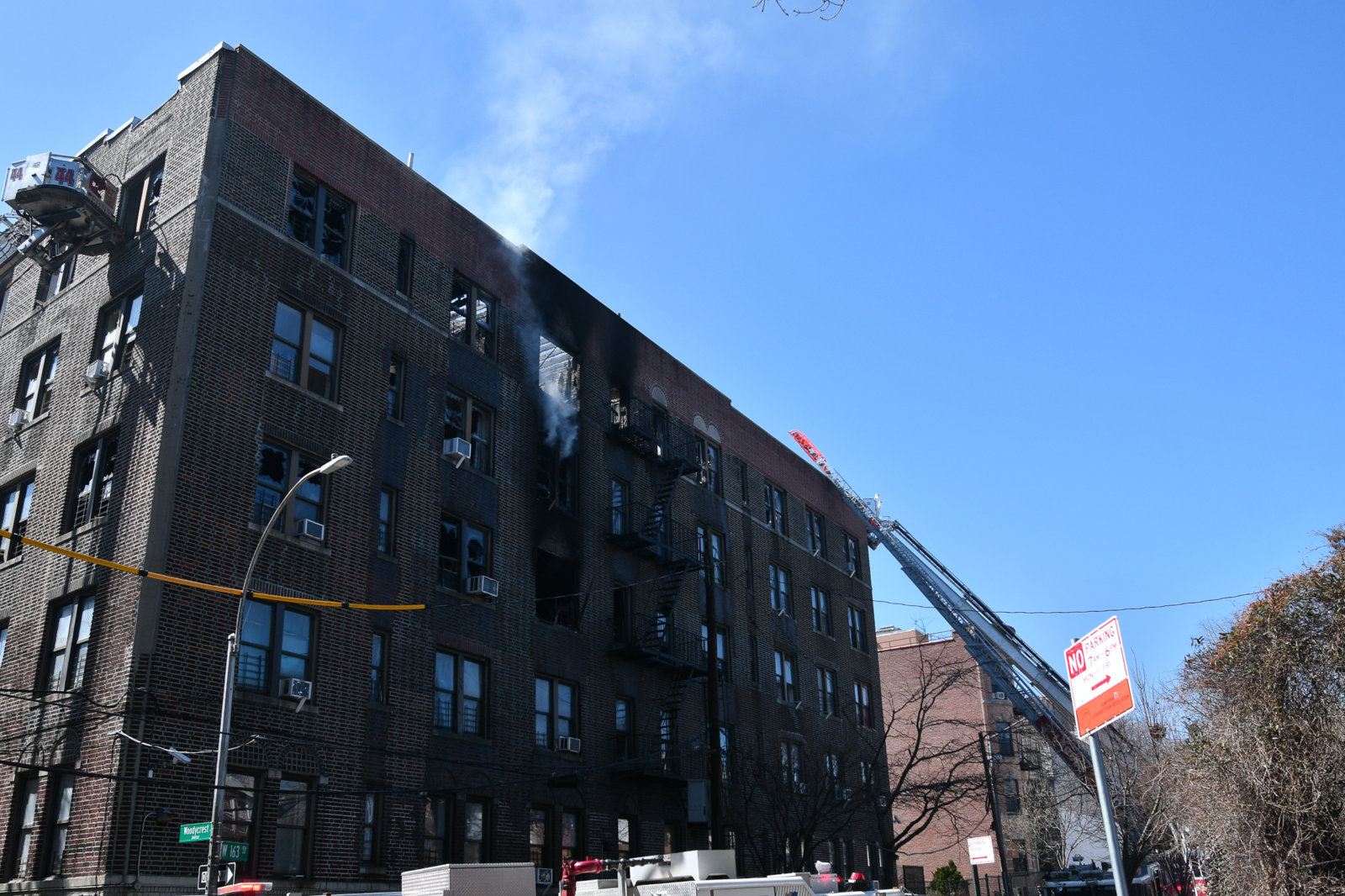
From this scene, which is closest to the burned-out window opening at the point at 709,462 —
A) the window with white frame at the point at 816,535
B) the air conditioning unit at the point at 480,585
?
the window with white frame at the point at 816,535

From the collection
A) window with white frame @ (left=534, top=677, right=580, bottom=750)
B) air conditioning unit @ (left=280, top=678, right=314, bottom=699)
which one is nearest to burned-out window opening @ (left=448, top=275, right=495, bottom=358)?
window with white frame @ (left=534, top=677, right=580, bottom=750)

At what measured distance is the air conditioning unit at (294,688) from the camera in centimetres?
2222

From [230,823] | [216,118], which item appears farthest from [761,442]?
[230,823]

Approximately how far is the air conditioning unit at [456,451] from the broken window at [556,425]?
3486 mm

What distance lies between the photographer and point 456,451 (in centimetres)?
2844

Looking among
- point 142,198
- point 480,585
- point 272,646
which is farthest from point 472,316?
point 272,646

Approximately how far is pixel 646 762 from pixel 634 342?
14347mm

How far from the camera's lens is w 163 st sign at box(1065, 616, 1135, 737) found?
7.13 m

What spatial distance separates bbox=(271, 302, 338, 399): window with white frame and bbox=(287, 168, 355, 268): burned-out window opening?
1841 mm

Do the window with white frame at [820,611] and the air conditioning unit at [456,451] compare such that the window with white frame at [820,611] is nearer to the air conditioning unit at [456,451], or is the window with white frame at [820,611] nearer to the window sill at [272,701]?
the air conditioning unit at [456,451]

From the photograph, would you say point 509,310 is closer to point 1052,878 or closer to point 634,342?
point 634,342

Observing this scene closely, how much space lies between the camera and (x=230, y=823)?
821 inches

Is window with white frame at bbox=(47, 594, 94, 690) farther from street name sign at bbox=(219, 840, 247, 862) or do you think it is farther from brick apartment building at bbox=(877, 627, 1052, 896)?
brick apartment building at bbox=(877, 627, 1052, 896)

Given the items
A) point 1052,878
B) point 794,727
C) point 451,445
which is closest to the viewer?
point 451,445
